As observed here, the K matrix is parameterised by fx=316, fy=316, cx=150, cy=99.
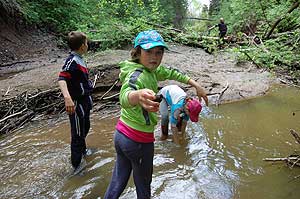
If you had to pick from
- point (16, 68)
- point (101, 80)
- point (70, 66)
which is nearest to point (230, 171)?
point (70, 66)

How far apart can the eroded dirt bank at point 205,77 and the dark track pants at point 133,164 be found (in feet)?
11.7

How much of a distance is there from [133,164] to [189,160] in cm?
214

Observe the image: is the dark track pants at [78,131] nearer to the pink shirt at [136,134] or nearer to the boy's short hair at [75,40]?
the boy's short hair at [75,40]

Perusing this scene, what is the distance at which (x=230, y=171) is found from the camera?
432cm

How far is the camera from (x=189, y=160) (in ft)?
15.6

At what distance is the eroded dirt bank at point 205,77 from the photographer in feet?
25.7

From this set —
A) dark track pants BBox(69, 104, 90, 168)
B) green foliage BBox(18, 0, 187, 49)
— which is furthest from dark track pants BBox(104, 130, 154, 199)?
green foliage BBox(18, 0, 187, 49)

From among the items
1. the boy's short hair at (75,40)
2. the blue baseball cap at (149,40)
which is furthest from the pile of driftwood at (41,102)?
the blue baseball cap at (149,40)

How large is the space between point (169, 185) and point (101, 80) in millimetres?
4515

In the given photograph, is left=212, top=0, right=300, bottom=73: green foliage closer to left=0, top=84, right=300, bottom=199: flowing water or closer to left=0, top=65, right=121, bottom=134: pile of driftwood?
left=0, top=84, right=300, bottom=199: flowing water

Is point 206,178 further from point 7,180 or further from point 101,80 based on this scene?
point 101,80

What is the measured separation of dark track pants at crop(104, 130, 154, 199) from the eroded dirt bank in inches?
141

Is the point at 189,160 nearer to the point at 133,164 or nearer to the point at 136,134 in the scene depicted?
the point at 133,164

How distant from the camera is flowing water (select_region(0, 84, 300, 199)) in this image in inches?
Result: 153
